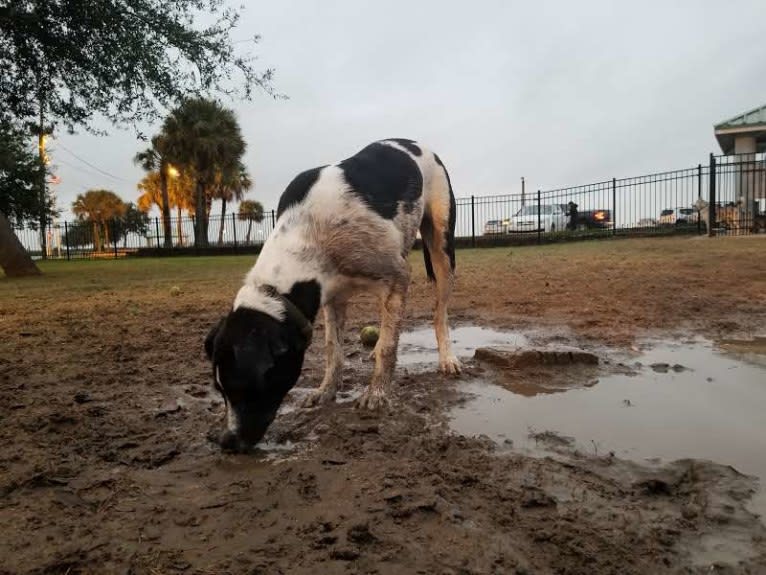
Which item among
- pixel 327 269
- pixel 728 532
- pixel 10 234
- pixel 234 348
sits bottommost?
pixel 728 532

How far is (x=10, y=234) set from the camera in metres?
17.5

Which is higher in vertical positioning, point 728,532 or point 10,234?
point 10,234

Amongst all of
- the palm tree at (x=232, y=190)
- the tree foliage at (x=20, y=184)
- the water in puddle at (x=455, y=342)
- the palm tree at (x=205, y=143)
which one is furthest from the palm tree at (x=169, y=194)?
the water in puddle at (x=455, y=342)

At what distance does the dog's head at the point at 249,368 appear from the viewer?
8.96 feet

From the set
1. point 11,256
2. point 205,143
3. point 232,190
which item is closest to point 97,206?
point 232,190

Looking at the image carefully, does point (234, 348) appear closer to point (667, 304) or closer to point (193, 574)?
point (193, 574)

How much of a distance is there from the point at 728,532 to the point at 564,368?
2.20m

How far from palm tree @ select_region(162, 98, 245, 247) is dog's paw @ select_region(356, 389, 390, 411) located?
123 ft

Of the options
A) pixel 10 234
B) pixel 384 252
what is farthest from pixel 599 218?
pixel 384 252

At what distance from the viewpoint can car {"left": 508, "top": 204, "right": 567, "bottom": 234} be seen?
27922 millimetres

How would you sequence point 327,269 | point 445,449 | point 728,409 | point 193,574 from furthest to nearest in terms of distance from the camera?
point 327,269 < point 728,409 < point 445,449 < point 193,574

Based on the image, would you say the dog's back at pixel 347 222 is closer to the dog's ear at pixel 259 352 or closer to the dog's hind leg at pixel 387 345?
the dog's hind leg at pixel 387 345

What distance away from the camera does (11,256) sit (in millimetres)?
17125

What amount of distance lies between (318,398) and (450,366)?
1125 mm
